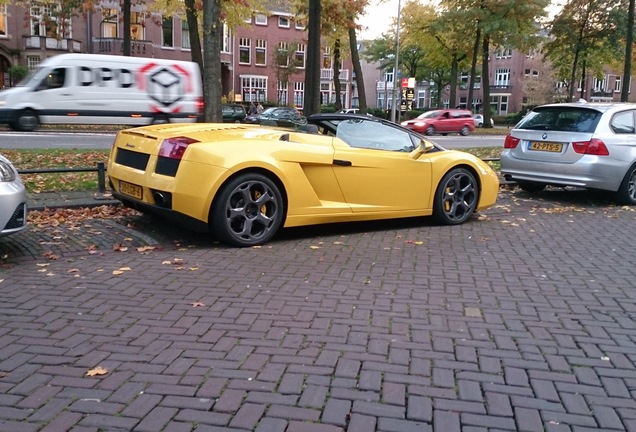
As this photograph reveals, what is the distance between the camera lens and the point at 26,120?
21.8 meters

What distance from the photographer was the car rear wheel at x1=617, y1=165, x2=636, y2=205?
9.66 meters

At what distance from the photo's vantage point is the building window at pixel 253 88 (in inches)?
2191

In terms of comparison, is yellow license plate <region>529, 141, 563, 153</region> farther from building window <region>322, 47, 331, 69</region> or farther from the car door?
building window <region>322, 47, 331, 69</region>

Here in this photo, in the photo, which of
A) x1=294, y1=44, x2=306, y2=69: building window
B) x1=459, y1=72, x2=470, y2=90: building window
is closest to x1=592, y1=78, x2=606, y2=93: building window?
x1=459, y1=72, x2=470, y2=90: building window

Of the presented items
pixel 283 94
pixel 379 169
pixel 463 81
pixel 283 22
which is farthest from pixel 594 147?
pixel 463 81

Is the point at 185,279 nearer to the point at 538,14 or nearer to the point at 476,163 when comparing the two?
the point at 476,163

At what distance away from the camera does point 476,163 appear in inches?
319

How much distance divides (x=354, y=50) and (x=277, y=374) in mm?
27102

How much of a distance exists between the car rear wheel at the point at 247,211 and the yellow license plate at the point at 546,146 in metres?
5.22

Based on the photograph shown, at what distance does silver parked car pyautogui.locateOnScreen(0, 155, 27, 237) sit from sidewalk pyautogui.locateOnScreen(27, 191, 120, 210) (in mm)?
2338

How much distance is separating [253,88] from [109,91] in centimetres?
3412

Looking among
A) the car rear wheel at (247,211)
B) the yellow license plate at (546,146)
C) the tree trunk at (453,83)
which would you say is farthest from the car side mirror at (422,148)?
the tree trunk at (453,83)

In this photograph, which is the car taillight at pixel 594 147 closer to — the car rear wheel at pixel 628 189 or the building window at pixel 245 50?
the car rear wheel at pixel 628 189

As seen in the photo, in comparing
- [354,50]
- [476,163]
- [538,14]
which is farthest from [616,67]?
[476,163]
